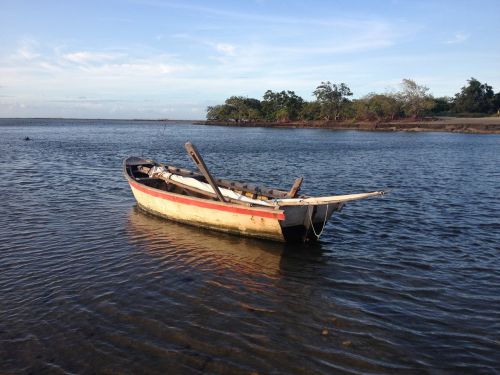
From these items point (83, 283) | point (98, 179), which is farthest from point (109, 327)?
point (98, 179)

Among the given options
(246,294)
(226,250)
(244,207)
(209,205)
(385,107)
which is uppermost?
(385,107)

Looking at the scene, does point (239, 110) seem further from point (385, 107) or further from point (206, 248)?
point (206, 248)

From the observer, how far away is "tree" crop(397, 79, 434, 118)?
107312 millimetres

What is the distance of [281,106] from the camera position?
135125 millimetres

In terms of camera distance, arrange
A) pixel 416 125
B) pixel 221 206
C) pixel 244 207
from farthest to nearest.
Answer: pixel 416 125 < pixel 221 206 < pixel 244 207

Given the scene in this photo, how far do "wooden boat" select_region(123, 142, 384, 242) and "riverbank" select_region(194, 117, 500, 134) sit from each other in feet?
257

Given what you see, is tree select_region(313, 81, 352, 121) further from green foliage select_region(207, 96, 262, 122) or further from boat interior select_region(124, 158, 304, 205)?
boat interior select_region(124, 158, 304, 205)

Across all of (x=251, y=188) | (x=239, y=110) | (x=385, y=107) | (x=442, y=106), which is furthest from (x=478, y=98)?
(x=251, y=188)

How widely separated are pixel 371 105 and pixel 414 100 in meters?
11.1

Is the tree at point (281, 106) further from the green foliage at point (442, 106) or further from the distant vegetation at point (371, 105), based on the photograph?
the green foliage at point (442, 106)

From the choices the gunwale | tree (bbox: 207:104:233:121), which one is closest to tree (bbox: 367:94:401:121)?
tree (bbox: 207:104:233:121)

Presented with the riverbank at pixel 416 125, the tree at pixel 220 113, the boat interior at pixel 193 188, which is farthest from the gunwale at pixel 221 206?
the tree at pixel 220 113

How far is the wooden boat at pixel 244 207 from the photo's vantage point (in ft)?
38.6

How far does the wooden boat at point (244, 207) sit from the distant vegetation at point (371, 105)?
104m
